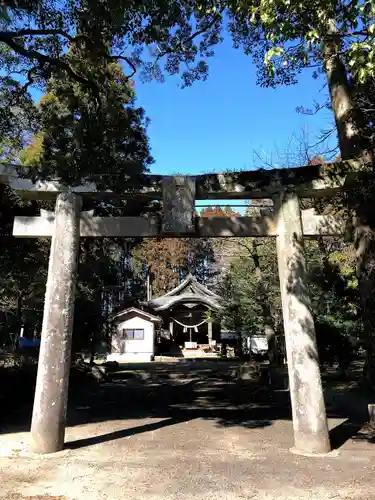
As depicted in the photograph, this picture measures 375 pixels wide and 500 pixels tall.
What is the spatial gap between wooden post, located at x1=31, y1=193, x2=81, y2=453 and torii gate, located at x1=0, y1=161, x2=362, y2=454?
0.01m

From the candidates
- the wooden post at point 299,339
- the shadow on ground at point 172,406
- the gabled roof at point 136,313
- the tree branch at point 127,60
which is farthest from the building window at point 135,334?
the wooden post at point 299,339

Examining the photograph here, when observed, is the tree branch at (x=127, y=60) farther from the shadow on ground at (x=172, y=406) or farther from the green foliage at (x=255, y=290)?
the green foliage at (x=255, y=290)

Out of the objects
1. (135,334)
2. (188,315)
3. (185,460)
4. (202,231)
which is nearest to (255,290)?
(202,231)

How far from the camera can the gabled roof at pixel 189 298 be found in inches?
1208

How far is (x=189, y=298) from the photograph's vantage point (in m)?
31.0

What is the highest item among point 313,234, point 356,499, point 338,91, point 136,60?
point 136,60

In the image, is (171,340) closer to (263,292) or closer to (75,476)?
(263,292)

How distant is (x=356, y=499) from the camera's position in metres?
4.16

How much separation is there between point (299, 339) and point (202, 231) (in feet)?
8.15

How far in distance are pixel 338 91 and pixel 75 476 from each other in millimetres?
8402

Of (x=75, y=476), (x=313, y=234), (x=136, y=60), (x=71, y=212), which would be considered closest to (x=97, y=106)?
(x=136, y=60)

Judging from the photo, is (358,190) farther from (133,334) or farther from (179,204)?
(133,334)

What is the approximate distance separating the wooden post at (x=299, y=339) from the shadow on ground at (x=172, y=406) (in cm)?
69

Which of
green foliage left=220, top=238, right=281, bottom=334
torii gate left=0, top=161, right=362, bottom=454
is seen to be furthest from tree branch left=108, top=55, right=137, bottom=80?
green foliage left=220, top=238, right=281, bottom=334
